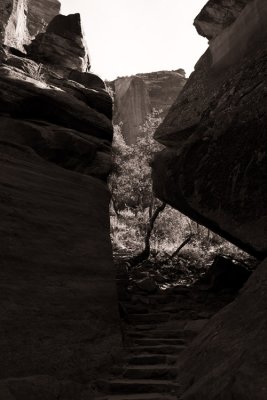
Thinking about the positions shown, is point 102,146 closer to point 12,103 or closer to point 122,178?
point 12,103

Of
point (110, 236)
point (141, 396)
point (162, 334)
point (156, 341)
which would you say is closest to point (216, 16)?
point (110, 236)

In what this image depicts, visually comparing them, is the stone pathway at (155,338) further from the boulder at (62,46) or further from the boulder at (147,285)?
the boulder at (62,46)

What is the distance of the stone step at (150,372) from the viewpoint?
25.6 ft

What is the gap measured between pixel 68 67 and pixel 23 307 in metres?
12.3

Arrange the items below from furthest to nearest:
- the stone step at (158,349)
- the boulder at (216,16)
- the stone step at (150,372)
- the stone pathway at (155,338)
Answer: the boulder at (216,16) → the stone step at (158,349) → the stone step at (150,372) → the stone pathway at (155,338)

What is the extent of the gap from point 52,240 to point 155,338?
11.6 ft

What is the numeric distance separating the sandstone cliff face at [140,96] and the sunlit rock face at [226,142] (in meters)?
35.9

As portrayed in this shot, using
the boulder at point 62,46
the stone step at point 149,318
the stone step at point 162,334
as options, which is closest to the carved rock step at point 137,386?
the stone step at point 162,334

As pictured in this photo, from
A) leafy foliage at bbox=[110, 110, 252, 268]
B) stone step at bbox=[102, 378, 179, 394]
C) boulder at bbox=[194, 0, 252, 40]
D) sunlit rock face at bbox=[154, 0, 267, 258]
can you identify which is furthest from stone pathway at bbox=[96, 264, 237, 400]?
boulder at bbox=[194, 0, 252, 40]

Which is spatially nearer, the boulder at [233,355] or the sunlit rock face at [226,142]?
the boulder at [233,355]

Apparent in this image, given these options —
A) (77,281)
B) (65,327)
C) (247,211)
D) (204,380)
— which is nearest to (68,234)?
(77,281)

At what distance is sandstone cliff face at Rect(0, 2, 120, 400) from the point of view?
695cm

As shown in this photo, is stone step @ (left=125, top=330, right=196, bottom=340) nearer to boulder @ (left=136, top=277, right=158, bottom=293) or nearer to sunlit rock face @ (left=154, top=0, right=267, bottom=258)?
sunlit rock face @ (left=154, top=0, right=267, bottom=258)

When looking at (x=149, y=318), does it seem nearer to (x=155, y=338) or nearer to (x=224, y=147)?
(x=155, y=338)
